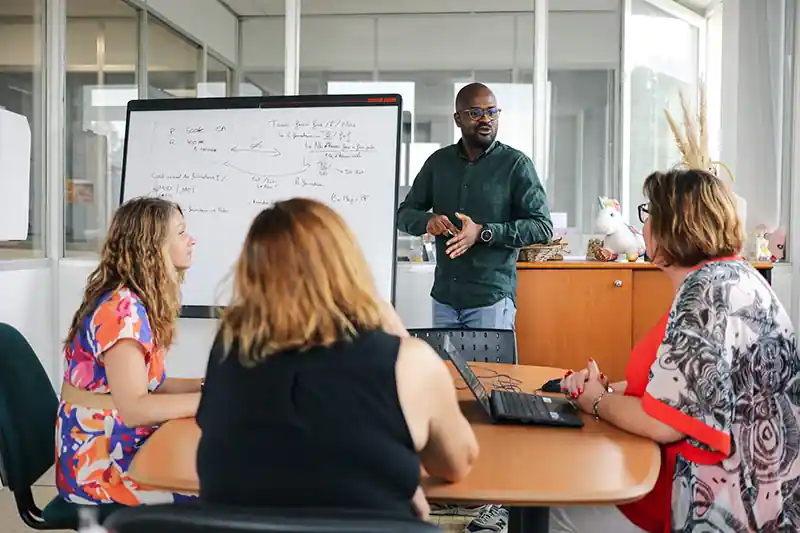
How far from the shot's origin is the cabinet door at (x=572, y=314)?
391 centimetres

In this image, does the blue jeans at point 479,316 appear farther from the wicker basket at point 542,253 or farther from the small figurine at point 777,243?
the small figurine at point 777,243

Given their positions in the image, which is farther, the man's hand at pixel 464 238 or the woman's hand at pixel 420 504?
the man's hand at pixel 464 238

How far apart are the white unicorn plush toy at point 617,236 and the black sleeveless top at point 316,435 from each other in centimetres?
311

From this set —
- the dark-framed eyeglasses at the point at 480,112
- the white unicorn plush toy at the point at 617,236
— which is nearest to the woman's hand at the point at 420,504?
the dark-framed eyeglasses at the point at 480,112

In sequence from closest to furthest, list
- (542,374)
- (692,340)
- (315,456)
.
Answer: (315,456), (692,340), (542,374)

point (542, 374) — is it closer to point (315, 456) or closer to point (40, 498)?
point (315, 456)

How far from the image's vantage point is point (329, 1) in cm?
470

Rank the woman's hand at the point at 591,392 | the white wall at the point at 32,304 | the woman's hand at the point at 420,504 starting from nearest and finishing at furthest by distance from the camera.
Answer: the woman's hand at the point at 420,504, the woman's hand at the point at 591,392, the white wall at the point at 32,304

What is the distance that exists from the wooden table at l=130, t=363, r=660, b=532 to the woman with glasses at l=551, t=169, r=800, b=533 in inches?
3.6

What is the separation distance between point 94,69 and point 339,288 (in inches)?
160

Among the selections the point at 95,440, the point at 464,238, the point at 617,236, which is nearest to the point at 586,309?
the point at 617,236

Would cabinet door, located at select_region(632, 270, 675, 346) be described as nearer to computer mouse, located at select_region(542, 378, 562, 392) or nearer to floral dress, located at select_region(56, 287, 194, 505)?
computer mouse, located at select_region(542, 378, 562, 392)

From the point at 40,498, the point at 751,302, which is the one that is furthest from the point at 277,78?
the point at 751,302

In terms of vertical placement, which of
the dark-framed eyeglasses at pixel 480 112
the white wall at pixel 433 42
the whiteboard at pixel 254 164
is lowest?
the whiteboard at pixel 254 164
